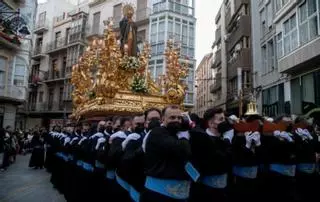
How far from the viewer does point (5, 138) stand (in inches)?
510

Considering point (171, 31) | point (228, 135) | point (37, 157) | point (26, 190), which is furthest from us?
point (171, 31)

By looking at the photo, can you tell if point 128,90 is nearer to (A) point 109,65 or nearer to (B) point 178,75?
(A) point 109,65

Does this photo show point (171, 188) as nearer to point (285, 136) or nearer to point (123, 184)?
point (123, 184)

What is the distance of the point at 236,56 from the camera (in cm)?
2314

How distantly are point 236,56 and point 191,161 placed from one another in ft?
69.5

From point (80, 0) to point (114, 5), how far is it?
1142 centimetres

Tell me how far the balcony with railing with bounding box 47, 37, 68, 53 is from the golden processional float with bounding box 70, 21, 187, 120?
77.9ft

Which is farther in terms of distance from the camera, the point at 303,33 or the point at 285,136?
the point at 303,33

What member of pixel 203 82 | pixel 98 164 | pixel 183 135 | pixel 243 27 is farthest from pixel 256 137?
pixel 203 82

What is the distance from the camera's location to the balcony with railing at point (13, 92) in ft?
75.5

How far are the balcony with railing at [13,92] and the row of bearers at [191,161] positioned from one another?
63.4ft

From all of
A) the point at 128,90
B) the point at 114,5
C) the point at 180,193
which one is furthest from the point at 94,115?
the point at 114,5

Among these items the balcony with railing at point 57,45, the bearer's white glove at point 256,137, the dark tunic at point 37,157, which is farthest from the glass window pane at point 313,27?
the balcony with railing at point 57,45

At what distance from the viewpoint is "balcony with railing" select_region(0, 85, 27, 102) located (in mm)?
23000
